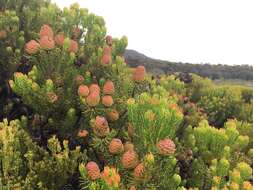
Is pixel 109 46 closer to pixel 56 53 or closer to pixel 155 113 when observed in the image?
pixel 56 53

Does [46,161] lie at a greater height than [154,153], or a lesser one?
lesser

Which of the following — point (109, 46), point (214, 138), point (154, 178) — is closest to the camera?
point (154, 178)

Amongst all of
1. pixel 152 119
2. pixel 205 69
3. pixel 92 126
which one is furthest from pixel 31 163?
pixel 205 69

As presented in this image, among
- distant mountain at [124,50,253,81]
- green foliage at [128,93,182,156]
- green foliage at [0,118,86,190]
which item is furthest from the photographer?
distant mountain at [124,50,253,81]

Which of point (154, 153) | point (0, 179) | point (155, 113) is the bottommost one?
point (0, 179)

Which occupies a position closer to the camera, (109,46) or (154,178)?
(154,178)

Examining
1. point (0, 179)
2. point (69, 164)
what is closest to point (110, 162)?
point (69, 164)

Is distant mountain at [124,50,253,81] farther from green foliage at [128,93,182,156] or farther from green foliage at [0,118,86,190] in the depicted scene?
green foliage at [128,93,182,156]

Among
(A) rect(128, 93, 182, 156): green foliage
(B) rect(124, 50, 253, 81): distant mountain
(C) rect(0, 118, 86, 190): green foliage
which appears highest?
→ (A) rect(128, 93, 182, 156): green foliage

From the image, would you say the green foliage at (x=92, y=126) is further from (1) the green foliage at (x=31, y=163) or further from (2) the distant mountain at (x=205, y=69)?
(2) the distant mountain at (x=205, y=69)

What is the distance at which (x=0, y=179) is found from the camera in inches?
150

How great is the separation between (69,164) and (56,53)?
4.35 ft

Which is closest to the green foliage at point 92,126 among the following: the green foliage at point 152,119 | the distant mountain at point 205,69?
the green foliage at point 152,119

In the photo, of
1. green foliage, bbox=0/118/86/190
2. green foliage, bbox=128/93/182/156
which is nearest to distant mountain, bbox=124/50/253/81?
green foliage, bbox=0/118/86/190
